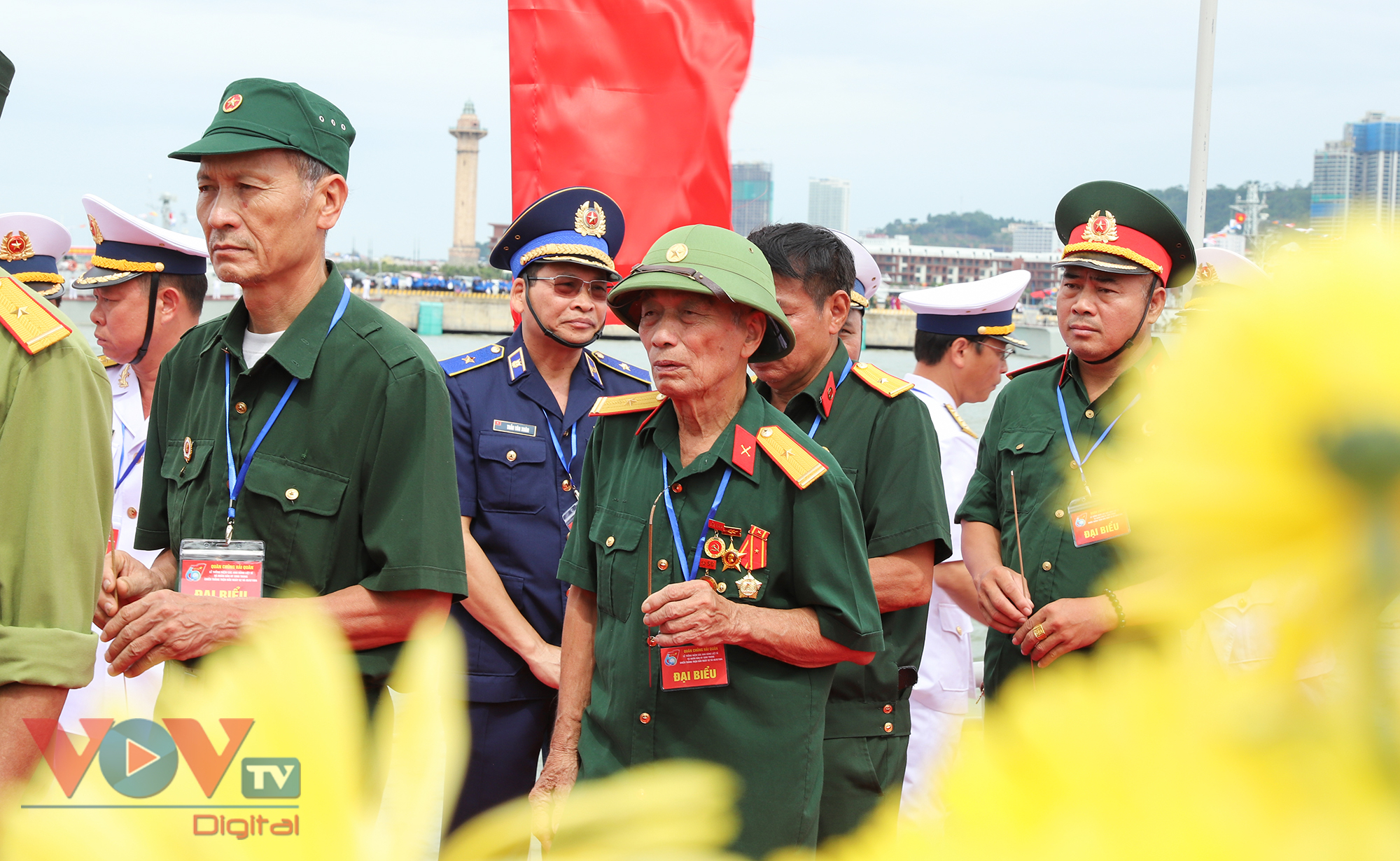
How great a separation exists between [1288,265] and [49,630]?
6.72 feet

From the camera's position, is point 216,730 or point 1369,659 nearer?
point 1369,659

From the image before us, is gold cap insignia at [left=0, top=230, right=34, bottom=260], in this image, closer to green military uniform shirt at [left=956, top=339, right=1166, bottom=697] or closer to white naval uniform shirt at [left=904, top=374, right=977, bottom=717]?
white naval uniform shirt at [left=904, top=374, right=977, bottom=717]

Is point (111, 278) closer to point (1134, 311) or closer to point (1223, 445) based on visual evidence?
point (1134, 311)

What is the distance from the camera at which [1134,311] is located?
11.6ft

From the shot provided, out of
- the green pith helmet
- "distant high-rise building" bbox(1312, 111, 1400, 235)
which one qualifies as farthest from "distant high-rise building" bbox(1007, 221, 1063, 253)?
"distant high-rise building" bbox(1312, 111, 1400, 235)

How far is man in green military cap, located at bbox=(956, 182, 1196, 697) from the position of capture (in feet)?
10.9

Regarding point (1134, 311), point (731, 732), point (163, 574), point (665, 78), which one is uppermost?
point (665, 78)

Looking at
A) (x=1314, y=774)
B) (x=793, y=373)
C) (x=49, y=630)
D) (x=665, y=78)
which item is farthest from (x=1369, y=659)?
(x=665, y=78)

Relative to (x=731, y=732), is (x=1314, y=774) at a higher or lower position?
higher

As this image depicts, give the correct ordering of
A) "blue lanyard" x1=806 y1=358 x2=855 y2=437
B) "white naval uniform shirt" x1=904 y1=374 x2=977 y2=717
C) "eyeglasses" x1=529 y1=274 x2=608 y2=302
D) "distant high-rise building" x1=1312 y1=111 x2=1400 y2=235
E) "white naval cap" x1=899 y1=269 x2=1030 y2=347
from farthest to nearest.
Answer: "white naval cap" x1=899 y1=269 x2=1030 y2=347
"white naval uniform shirt" x1=904 y1=374 x2=977 y2=717
"eyeglasses" x1=529 y1=274 x2=608 y2=302
"blue lanyard" x1=806 y1=358 x2=855 y2=437
"distant high-rise building" x1=1312 y1=111 x2=1400 y2=235

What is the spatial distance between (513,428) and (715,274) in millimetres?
1377

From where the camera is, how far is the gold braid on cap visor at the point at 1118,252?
3547 millimetres

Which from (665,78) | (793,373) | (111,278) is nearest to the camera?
(793,373)

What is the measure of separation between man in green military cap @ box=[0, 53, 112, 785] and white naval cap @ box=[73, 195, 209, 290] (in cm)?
271
